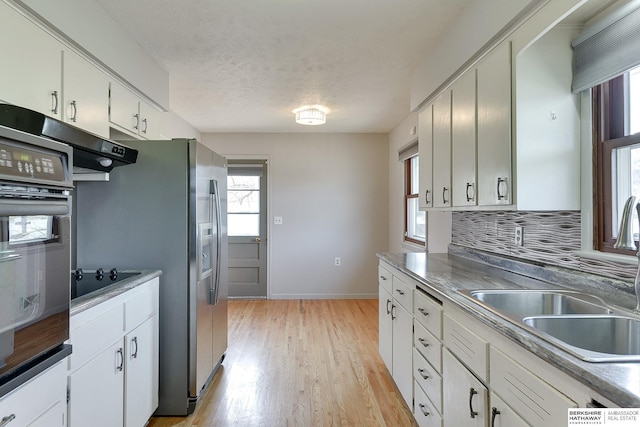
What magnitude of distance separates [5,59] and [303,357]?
109 inches

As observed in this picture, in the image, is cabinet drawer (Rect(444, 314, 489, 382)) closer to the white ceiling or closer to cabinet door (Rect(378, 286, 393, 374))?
cabinet door (Rect(378, 286, 393, 374))

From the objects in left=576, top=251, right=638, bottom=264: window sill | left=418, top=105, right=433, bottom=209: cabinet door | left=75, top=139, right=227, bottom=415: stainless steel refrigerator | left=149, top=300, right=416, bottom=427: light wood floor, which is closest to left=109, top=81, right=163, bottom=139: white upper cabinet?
left=75, top=139, right=227, bottom=415: stainless steel refrigerator

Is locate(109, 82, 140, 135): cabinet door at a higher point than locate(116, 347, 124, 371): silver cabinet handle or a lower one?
higher

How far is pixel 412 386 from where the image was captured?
204cm

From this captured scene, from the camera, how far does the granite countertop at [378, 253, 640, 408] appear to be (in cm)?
75

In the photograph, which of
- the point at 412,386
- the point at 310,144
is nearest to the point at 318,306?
the point at 310,144

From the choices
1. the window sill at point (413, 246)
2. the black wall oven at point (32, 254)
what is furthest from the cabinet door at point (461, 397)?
the window sill at point (413, 246)

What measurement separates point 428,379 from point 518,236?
100 cm

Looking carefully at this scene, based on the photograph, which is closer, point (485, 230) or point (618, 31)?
point (618, 31)

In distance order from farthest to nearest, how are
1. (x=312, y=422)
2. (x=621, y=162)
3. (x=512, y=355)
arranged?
1. (x=312, y=422)
2. (x=621, y=162)
3. (x=512, y=355)

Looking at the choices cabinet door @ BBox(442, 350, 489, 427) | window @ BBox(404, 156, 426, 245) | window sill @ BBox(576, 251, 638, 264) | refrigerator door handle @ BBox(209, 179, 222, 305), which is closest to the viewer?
cabinet door @ BBox(442, 350, 489, 427)

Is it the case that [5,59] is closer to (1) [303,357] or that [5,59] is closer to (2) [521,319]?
(2) [521,319]

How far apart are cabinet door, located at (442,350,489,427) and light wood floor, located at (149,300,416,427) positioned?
701 mm

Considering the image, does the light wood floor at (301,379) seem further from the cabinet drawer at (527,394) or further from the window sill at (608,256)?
the window sill at (608,256)
